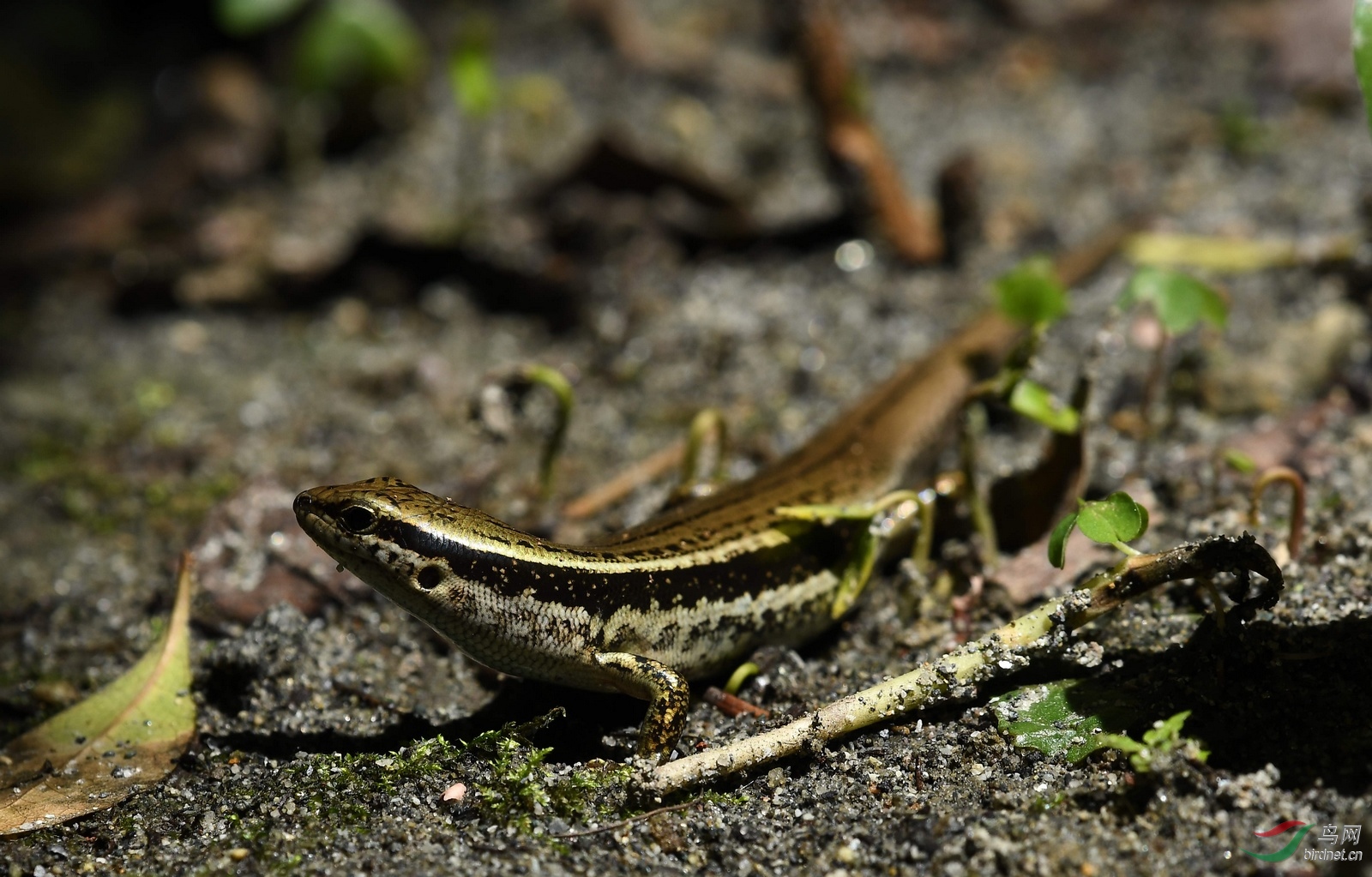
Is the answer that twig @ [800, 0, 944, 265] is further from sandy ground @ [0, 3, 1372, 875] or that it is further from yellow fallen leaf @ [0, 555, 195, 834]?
yellow fallen leaf @ [0, 555, 195, 834]

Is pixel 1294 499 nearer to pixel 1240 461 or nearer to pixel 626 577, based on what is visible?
pixel 1240 461

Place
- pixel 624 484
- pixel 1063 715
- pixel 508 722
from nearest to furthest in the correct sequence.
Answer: pixel 1063 715, pixel 508 722, pixel 624 484

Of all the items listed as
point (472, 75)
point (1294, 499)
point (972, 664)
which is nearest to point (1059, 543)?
point (972, 664)

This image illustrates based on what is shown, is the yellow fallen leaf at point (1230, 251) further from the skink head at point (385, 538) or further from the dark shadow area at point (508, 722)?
the skink head at point (385, 538)

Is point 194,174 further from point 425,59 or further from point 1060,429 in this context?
point 1060,429

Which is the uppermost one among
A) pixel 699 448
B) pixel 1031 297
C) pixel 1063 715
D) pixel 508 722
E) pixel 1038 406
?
pixel 1031 297

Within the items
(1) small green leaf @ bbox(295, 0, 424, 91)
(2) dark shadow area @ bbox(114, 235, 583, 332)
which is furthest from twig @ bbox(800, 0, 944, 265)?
(1) small green leaf @ bbox(295, 0, 424, 91)

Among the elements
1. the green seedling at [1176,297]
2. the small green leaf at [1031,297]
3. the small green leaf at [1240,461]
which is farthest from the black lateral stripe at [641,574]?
the small green leaf at [1240,461]
